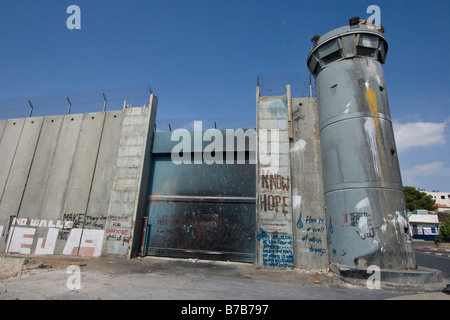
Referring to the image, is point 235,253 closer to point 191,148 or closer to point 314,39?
point 191,148

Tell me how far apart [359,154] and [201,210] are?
28.1 feet

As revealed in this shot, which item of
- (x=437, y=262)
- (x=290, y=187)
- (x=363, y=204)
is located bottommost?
(x=437, y=262)

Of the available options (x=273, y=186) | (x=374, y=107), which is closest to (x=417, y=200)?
(x=374, y=107)

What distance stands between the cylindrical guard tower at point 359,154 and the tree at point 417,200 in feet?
194

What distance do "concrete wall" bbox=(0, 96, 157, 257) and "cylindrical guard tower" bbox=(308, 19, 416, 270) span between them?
10.2 metres

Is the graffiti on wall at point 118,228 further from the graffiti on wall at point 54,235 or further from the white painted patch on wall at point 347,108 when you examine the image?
the white painted patch on wall at point 347,108

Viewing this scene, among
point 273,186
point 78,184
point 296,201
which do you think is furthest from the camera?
point 78,184

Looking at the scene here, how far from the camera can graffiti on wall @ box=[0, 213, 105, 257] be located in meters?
13.7

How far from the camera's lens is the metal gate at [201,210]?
13.2 m

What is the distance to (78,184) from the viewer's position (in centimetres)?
1478

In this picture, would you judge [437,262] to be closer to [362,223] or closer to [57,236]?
[362,223]

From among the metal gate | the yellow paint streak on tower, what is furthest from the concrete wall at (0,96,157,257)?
the yellow paint streak on tower

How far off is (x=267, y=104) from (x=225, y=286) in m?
9.66
